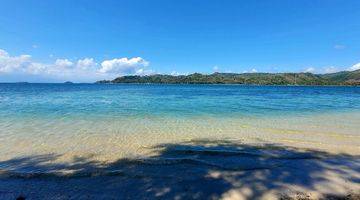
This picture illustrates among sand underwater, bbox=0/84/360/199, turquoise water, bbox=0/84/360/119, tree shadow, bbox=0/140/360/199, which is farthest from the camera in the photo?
turquoise water, bbox=0/84/360/119

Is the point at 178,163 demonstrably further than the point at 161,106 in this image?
No

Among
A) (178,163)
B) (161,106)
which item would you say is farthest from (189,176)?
(161,106)

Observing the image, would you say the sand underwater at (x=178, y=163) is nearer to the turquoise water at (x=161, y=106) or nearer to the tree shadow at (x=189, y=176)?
the tree shadow at (x=189, y=176)

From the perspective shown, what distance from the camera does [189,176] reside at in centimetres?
747

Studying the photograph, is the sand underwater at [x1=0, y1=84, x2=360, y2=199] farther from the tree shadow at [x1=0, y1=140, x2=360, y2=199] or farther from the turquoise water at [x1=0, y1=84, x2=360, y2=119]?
the turquoise water at [x1=0, y1=84, x2=360, y2=119]

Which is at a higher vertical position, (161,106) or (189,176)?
(189,176)

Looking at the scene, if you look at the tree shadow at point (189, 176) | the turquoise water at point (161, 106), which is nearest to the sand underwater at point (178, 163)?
the tree shadow at point (189, 176)

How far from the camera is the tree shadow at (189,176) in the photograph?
Result: 21.1 feet

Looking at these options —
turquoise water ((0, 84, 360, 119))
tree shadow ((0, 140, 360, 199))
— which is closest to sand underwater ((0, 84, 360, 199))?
tree shadow ((0, 140, 360, 199))

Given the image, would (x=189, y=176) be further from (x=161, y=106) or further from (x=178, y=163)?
(x=161, y=106)

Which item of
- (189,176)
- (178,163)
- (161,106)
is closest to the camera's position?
(189,176)

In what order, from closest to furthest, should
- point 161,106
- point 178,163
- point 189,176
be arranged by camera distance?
point 189,176
point 178,163
point 161,106

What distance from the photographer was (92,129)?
49.0 ft

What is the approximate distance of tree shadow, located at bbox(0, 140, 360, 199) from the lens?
642 cm
